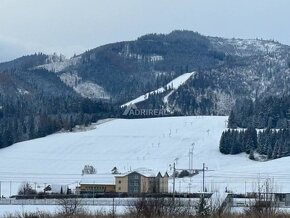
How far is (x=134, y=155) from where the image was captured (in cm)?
9619

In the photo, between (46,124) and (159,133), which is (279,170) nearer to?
(159,133)

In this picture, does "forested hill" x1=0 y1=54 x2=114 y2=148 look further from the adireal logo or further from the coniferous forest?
the coniferous forest

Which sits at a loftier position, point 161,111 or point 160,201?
point 161,111

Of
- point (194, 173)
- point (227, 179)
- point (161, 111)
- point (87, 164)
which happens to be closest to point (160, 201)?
point (227, 179)

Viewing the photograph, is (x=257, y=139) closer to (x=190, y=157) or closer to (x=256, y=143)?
(x=256, y=143)

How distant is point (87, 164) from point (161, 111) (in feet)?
230

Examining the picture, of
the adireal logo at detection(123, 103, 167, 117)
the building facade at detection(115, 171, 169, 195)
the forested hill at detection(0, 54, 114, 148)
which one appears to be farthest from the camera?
the adireal logo at detection(123, 103, 167, 117)

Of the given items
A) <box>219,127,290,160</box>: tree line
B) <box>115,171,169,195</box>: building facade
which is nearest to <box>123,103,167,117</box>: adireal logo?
<box>219,127,290,160</box>: tree line

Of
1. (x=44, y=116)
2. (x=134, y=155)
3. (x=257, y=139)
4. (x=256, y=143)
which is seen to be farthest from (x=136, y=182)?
(x=44, y=116)

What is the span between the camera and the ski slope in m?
71.9

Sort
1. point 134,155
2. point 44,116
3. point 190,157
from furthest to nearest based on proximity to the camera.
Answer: point 44,116
point 134,155
point 190,157

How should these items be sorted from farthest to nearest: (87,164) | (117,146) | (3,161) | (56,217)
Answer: (117,146)
(3,161)
(87,164)
(56,217)

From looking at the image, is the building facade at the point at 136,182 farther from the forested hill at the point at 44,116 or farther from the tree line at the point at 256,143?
the forested hill at the point at 44,116

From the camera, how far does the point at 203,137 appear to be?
104250mm
